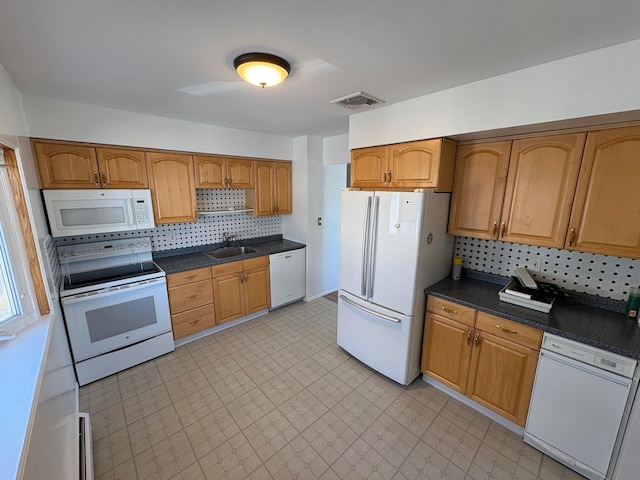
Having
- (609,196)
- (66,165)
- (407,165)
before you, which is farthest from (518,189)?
(66,165)

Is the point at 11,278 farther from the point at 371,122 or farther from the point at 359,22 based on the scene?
the point at 371,122

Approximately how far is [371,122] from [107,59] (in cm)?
192

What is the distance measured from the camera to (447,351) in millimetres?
2117

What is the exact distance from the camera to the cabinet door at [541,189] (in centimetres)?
170

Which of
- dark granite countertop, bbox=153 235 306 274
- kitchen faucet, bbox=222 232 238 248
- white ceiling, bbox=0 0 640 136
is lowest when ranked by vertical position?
dark granite countertop, bbox=153 235 306 274

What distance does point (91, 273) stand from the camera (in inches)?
95.1

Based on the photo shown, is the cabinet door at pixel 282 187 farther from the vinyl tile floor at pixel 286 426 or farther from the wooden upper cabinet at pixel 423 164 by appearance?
the vinyl tile floor at pixel 286 426

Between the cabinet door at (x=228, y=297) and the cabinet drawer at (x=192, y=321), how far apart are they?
0.29ft

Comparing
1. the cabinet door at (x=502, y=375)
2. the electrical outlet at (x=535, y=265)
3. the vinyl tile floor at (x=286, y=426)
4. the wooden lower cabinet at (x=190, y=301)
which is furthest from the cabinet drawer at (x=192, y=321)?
the electrical outlet at (x=535, y=265)

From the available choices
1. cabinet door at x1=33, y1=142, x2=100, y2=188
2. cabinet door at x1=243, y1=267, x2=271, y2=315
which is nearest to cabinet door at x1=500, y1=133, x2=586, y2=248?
cabinet door at x1=243, y1=267, x2=271, y2=315

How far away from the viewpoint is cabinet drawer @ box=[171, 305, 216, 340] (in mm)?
2770

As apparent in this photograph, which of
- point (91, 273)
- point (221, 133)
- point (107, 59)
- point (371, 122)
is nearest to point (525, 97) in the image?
point (371, 122)

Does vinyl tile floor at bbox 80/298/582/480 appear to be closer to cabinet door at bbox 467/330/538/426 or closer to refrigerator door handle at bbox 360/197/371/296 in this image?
cabinet door at bbox 467/330/538/426

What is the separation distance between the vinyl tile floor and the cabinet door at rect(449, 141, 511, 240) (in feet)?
4.75
